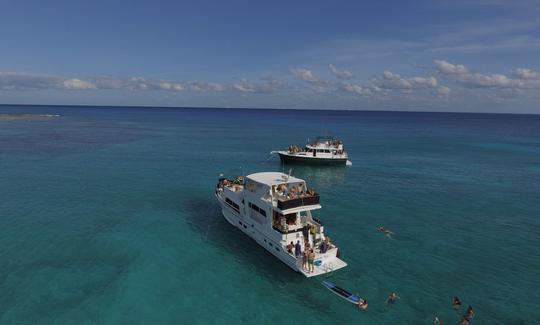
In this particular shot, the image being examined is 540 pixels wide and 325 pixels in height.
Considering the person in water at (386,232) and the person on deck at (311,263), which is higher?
the person on deck at (311,263)

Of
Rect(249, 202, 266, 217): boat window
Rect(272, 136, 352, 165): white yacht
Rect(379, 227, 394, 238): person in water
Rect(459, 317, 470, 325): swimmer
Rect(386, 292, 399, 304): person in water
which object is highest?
Rect(272, 136, 352, 165): white yacht

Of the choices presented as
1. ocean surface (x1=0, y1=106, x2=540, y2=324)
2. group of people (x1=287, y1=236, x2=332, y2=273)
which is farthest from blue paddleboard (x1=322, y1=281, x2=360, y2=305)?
group of people (x1=287, y1=236, x2=332, y2=273)

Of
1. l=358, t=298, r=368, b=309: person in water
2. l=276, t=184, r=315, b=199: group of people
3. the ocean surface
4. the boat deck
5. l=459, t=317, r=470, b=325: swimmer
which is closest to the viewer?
l=459, t=317, r=470, b=325: swimmer

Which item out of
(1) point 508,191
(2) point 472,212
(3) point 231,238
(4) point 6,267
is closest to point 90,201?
(4) point 6,267

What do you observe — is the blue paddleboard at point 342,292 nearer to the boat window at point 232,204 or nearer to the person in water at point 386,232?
the person in water at point 386,232

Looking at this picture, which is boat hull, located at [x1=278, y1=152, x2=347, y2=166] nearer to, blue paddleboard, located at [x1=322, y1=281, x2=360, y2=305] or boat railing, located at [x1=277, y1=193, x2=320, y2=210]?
boat railing, located at [x1=277, y1=193, x2=320, y2=210]

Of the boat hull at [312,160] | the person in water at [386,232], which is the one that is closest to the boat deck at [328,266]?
the person in water at [386,232]

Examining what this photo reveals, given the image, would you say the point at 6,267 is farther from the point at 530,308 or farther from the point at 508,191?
the point at 508,191
